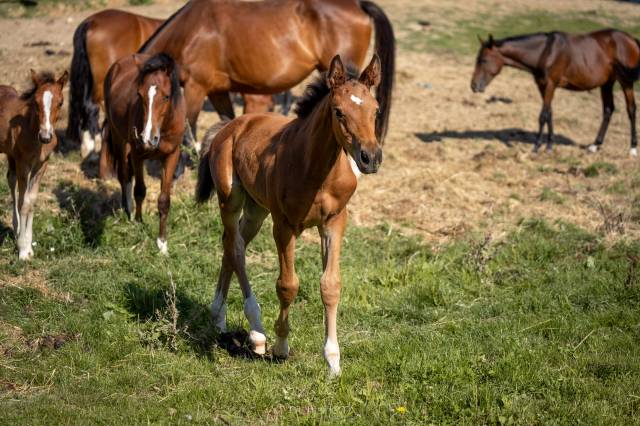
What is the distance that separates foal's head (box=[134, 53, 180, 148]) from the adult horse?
4.90 feet

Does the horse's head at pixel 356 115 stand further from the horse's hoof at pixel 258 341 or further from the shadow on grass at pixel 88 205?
the shadow on grass at pixel 88 205

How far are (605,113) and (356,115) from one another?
31.0ft

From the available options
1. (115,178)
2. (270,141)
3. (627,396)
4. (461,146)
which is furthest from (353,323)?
(461,146)

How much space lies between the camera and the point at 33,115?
7387mm

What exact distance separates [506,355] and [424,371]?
2.19 feet

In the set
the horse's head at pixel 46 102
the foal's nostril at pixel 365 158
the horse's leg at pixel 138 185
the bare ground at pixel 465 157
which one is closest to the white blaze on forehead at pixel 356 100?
the foal's nostril at pixel 365 158

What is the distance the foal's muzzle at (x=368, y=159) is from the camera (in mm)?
4266

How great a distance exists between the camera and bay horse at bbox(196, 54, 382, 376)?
452 centimetres

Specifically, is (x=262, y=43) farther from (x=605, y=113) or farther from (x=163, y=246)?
(x=605, y=113)

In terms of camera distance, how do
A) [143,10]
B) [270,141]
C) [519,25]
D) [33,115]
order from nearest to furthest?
1. [270,141]
2. [33,115]
3. [143,10]
4. [519,25]

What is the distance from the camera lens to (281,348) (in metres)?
5.25

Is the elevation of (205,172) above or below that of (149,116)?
above

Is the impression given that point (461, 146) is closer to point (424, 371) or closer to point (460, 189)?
point (460, 189)

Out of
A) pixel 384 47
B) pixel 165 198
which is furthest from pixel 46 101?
pixel 384 47
